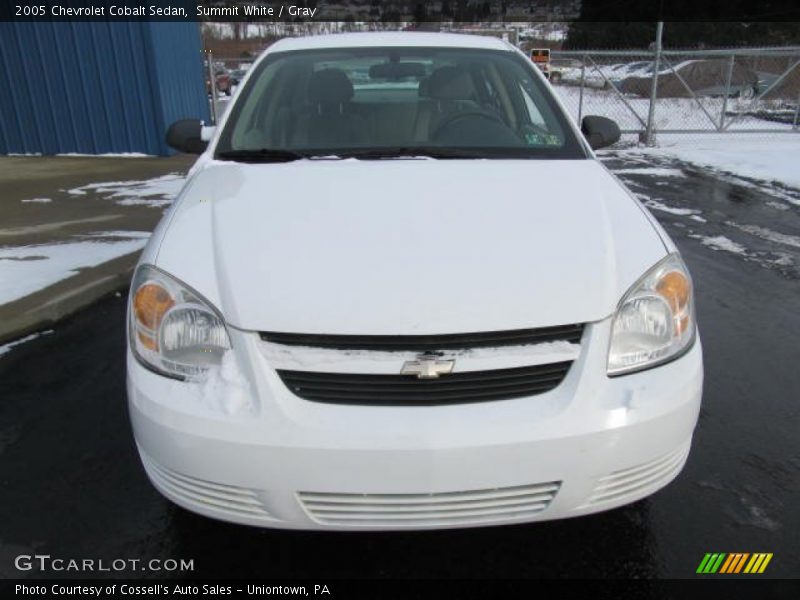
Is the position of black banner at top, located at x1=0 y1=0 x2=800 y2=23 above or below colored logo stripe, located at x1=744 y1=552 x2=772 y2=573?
above

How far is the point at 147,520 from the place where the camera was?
7.17 feet

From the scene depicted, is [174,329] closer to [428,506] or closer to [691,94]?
[428,506]

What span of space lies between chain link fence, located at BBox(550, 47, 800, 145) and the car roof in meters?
5.25

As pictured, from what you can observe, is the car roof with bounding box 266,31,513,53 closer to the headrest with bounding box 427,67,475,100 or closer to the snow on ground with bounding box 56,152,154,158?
the headrest with bounding box 427,67,475,100

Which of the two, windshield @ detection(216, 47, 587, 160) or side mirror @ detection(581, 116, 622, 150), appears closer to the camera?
windshield @ detection(216, 47, 587, 160)

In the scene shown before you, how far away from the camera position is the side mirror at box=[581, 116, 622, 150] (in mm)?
3320

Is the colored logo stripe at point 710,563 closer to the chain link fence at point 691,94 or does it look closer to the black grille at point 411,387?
the black grille at point 411,387

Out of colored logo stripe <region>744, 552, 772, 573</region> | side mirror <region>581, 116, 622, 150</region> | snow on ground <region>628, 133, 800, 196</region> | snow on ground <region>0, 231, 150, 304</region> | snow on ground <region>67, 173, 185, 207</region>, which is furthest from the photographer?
snow on ground <region>628, 133, 800, 196</region>

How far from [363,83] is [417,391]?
2238 mm

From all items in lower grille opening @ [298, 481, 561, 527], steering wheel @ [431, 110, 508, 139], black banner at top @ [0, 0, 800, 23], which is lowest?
lower grille opening @ [298, 481, 561, 527]

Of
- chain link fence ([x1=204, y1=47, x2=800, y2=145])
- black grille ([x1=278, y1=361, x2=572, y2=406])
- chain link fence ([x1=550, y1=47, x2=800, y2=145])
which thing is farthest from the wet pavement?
chain link fence ([x1=550, y1=47, x2=800, y2=145])

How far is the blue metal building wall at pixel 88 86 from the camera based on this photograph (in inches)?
355

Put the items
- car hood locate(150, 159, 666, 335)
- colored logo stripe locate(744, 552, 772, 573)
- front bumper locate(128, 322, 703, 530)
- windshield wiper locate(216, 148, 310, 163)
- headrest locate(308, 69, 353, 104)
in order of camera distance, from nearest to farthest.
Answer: front bumper locate(128, 322, 703, 530), car hood locate(150, 159, 666, 335), colored logo stripe locate(744, 552, 772, 573), windshield wiper locate(216, 148, 310, 163), headrest locate(308, 69, 353, 104)

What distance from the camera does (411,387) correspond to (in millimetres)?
1673
